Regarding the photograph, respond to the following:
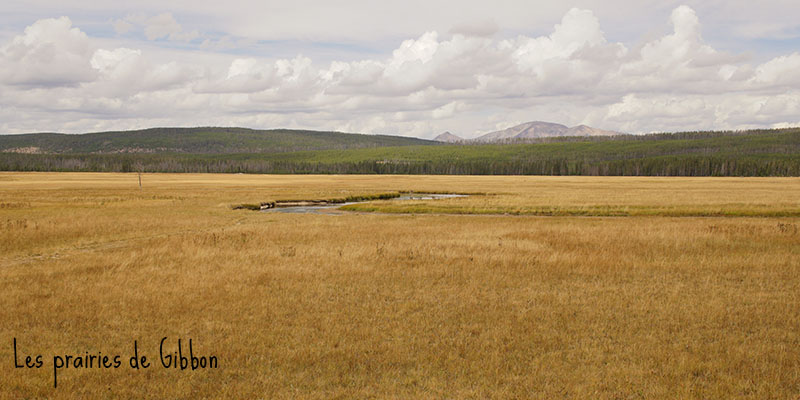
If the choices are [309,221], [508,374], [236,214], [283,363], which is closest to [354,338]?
[283,363]

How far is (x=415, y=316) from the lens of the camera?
512 inches

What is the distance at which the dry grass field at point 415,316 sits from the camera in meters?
9.23

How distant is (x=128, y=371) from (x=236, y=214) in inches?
1440

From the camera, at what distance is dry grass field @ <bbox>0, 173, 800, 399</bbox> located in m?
9.23

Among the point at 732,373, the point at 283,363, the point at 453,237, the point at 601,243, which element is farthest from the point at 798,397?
the point at 453,237

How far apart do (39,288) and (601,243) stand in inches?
898

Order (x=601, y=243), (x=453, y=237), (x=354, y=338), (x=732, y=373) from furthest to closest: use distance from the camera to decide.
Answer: (x=453, y=237) < (x=601, y=243) < (x=354, y=338) < (x=732, y=373)

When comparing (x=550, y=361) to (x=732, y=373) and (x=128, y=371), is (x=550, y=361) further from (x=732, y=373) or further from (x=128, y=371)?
(x=128, y=371)

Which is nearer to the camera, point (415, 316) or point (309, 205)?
point (415, 316)

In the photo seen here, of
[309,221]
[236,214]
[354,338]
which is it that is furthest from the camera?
[236,214]

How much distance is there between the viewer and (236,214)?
148ft

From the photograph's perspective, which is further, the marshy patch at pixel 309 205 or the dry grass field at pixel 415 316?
the marshy patch at pixel 309 205

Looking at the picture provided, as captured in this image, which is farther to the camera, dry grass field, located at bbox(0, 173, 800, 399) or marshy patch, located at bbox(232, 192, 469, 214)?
marshy patch, located at bbox(232, 192, 469, 214)

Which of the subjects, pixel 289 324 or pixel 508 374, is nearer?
pixel 508 374
